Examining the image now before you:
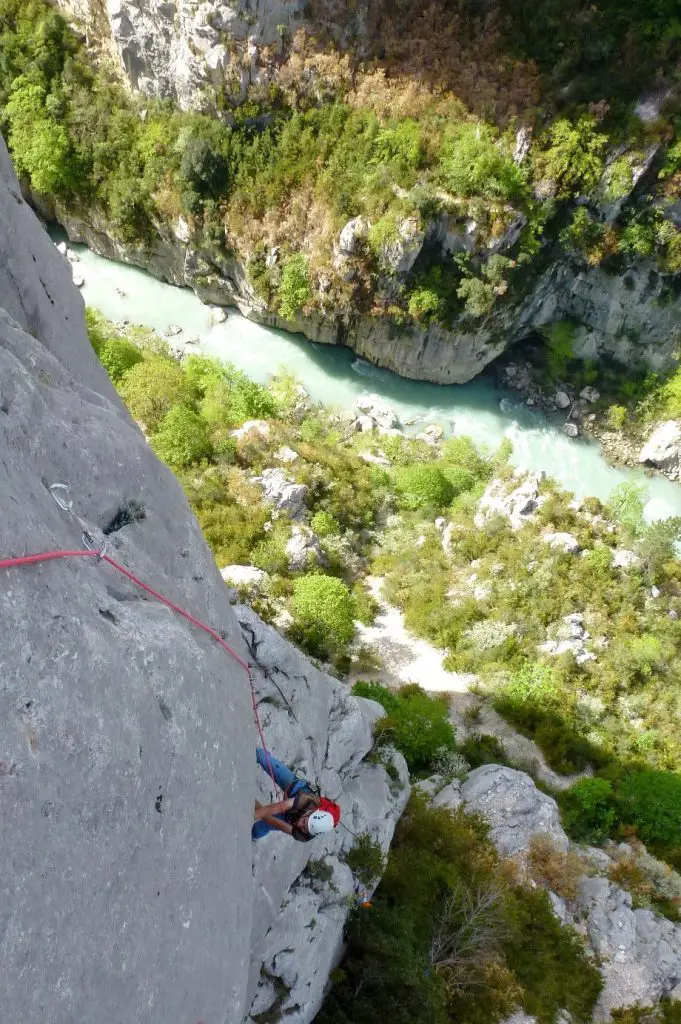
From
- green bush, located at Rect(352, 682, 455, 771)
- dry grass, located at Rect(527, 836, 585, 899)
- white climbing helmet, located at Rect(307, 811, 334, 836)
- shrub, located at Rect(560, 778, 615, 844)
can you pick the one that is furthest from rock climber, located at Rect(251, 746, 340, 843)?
shrub, located at Rect(560, 778, 615, 844)

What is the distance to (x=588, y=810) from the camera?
13.0 m

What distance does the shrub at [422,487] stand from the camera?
19.4 metres

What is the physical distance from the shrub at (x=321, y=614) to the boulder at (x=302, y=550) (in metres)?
0.74

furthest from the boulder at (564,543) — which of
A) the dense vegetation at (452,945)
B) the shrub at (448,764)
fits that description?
the dense vegetation at (452,945)

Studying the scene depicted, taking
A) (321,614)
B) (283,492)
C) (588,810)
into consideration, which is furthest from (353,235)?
(588,810)

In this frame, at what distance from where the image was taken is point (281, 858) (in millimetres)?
6730

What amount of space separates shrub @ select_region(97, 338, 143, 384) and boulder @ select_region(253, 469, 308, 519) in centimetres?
649

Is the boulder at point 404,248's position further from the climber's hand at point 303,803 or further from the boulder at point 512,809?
the climber's hand at point 303,803

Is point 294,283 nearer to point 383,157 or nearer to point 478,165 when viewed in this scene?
point 383,157

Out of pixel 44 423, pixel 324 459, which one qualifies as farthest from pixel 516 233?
pixel 44 423

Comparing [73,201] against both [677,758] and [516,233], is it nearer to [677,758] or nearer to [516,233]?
[516,233]

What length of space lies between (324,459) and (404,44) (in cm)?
1450

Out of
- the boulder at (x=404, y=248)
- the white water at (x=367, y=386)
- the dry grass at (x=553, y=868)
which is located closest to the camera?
the dry grass at (x=553, y=868)

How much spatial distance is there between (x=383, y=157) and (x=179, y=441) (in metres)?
12.1
